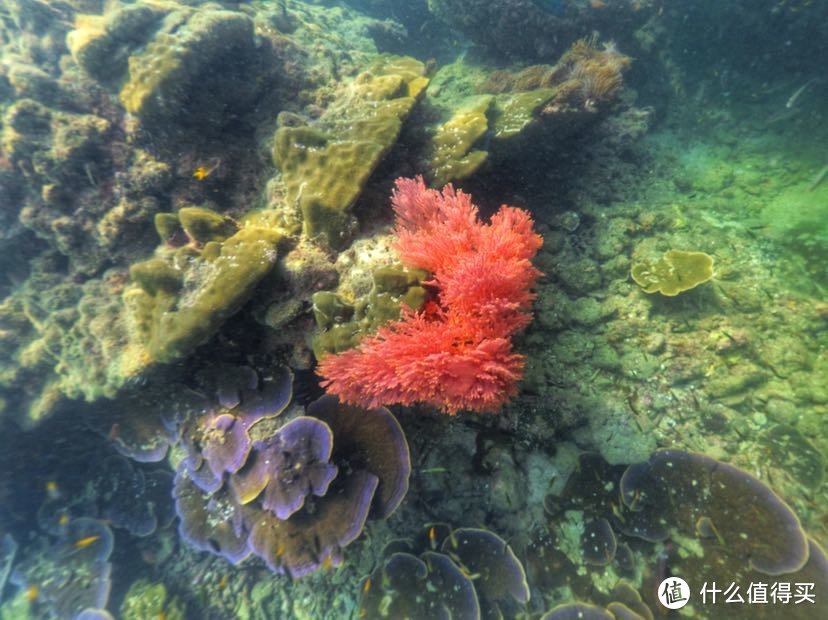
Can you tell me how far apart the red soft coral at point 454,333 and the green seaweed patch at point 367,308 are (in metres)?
0.10

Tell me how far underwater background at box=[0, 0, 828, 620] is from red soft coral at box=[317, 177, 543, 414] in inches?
1.0

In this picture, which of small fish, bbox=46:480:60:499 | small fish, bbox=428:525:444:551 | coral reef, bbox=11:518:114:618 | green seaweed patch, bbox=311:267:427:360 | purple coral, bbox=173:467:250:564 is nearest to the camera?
green seaweed patch, bbox=311:267:427:360

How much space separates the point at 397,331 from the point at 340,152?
6.34ft

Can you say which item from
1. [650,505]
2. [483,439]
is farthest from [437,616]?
[650,505]

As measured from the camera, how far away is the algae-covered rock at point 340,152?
380cm

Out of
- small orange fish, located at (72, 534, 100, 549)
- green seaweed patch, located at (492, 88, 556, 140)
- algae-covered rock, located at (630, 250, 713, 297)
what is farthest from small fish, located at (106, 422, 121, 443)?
algae-covered rock, located at (630, 250, 713, 297)

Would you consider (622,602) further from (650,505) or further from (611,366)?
(611,366)

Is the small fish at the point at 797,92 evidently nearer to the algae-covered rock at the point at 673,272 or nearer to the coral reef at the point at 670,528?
the algae-covered rock at the point at 673,272

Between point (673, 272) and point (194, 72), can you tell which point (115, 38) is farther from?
point (673, 272)

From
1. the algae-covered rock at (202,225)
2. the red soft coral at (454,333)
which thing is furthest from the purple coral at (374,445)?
the algae-covered rock at (202,225)

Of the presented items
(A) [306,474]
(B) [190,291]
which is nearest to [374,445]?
(A) [306,474]

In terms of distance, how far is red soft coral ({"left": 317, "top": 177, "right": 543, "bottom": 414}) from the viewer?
2.87 meters

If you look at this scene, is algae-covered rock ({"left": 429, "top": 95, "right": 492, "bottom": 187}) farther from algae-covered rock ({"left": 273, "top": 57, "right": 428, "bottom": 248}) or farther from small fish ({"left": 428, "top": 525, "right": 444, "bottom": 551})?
small fish ({"left": 428, "top": 525, "right": 444, "bottom": 551})

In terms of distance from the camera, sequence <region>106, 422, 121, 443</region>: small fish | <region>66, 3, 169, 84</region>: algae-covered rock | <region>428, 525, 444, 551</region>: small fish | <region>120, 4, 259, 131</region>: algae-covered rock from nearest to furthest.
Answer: <region>428, 525, 444, 551</region>: small fish → <region>120, 4, 259, 131</region>: algae-covered rock → <region>66, 3, 169, 84</region>: algae-covered rock → <region>106, 422, 121, 443</region>: small fish
